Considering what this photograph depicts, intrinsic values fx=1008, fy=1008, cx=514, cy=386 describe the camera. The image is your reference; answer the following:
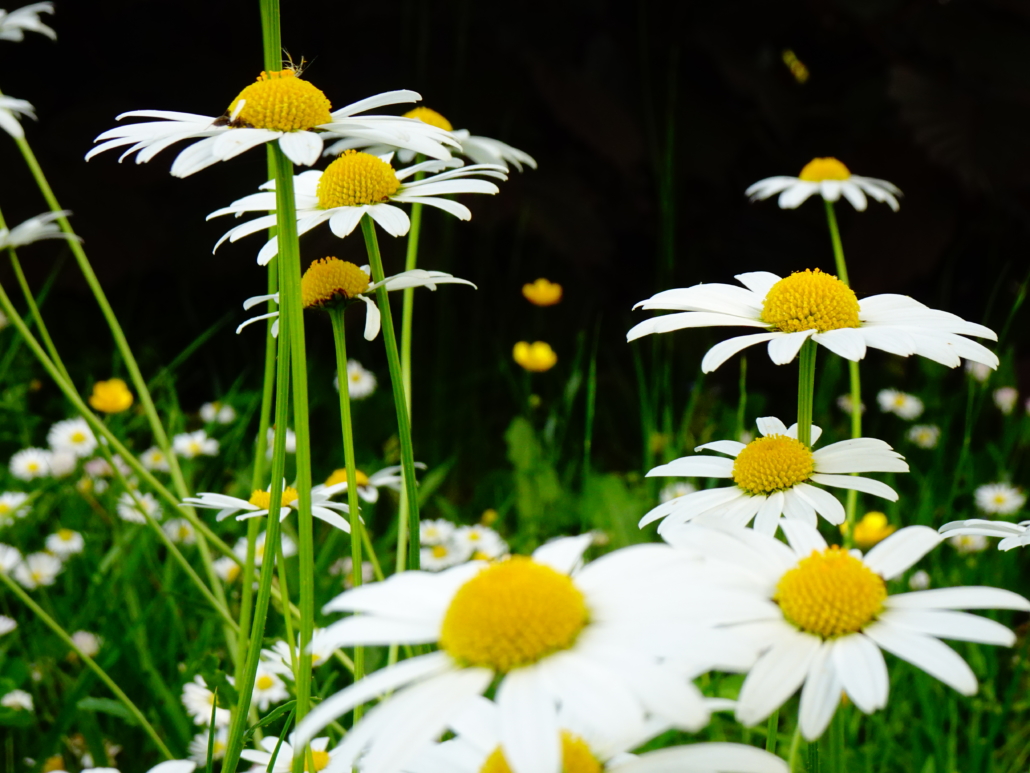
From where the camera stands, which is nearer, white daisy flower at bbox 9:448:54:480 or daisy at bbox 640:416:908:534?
daisy at bbox 640:416:908:534

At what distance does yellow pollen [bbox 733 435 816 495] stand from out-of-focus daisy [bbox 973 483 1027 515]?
828 millimetres

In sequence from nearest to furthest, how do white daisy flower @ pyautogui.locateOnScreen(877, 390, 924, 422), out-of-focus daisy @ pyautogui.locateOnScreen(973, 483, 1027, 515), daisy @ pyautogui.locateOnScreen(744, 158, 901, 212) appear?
daisy @ pyautogui.locateOnScreen(744, 158, 901, 212) → out-of-focus daisy @ pyautogui.locateOnScreen(973, 483, 1027, 515) → white daisy flower @ pyautogui.locateOnScreen(877, 390, 924, 422)

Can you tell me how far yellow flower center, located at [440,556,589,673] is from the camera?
1.06 ft

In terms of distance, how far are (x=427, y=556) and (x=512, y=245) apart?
0.83 m

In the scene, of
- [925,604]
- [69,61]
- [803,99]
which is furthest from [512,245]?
[925,604]

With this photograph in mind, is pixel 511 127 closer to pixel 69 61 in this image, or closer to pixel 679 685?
pixel 69 61

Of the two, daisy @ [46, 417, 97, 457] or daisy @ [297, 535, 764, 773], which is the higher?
daisy @ [297, 535, 764, 773]

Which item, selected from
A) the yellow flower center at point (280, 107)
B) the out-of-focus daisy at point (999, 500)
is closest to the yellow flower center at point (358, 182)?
the yellow flower center at point (280, 107)

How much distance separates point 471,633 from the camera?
0.32 metres

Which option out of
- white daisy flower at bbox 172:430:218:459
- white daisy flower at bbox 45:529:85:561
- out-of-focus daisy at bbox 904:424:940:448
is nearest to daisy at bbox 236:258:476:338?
white daisy flower at bbox 45:529:85:561

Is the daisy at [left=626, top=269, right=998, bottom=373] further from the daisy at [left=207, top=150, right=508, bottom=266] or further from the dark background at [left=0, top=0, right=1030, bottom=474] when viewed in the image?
the dark background at [left=0, top=0, right=1030, bottom=474]

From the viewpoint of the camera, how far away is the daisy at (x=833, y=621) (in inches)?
12.7

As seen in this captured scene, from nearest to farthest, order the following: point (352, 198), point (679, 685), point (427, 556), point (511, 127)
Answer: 1. point (679, 685)
2. point (352, 198)
3. point (427, 556)
4. point (511, 127)

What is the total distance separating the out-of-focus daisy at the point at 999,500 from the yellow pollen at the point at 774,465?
0.83 meters
